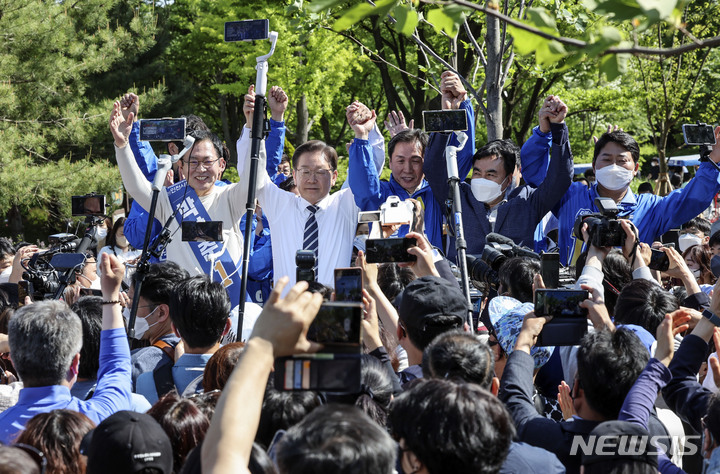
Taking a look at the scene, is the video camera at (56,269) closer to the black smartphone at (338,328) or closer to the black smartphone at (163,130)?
the black smartphone at (163,130)

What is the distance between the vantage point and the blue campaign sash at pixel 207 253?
232 inches

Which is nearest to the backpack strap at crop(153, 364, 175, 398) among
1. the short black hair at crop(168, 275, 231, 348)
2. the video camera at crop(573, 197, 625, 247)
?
the short black hair at crop(168, 275, 231, 348)

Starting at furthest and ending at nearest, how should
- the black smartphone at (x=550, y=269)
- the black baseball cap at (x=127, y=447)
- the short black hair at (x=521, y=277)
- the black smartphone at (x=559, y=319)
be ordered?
the short black hair at (x=521, y=277) → the black smartphone at (x=550, y=269) → the black smartphone at (x=559, y=319) → the black baseball cap at (x=127, y=447)

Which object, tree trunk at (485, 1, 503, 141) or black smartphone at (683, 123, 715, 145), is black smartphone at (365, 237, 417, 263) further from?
tree trunk at (485, 1, 503, 141)

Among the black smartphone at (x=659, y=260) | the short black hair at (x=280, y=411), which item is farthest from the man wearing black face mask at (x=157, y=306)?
the black smartphone at (x=659, y=260)

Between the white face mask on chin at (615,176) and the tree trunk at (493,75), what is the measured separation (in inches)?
132

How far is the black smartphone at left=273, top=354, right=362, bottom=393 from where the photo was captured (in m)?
2.01

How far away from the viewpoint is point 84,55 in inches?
700

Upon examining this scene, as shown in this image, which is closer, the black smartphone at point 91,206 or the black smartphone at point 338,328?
the black smartphone at point 338,328

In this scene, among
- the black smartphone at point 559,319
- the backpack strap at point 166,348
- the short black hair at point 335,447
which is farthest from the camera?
the backpack strap at point 166,348

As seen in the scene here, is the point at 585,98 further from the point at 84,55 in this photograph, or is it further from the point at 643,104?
the point at 84,55

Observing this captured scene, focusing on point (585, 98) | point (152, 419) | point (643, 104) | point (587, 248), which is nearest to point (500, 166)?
point (587, 248)

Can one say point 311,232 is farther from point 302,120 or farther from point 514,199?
point 302,120

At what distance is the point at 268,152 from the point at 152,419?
11.9 feet
